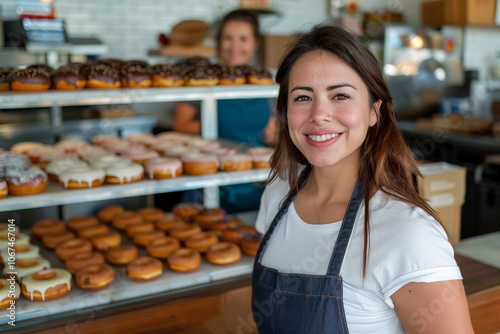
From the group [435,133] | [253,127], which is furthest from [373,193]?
[435,133]

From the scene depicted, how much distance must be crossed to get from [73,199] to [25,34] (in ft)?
10.2

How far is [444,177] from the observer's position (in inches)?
102

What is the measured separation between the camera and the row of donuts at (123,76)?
6.22 feet

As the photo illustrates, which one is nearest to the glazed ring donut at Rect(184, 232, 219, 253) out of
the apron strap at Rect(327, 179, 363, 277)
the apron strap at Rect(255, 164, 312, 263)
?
the apron strap at Rect(255, 164, 312, 263)

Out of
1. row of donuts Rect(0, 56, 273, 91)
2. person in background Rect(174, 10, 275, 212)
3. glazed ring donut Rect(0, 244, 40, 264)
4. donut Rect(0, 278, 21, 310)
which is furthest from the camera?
person in background Rect(174, 10, 275, 212)

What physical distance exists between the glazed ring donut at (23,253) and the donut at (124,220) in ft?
1.40

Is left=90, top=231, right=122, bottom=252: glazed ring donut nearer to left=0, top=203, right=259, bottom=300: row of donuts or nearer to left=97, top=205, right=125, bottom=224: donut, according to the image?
left=0, top=203, right=259, bottom=300: row of donuts

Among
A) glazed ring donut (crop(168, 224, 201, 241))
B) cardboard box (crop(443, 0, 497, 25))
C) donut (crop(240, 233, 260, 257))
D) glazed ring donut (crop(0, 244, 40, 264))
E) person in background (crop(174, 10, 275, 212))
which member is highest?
cardboard box (crop(443, 0, 497, 25))

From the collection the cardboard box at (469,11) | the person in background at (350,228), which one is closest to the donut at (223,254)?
the person in background at (350,228)

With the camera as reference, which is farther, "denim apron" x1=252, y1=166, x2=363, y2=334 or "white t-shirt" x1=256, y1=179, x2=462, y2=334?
"denim apron" x1=252, y1=166, x2=363, y2=334

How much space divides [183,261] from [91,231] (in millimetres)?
557

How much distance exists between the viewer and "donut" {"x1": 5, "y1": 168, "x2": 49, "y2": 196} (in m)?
1.79

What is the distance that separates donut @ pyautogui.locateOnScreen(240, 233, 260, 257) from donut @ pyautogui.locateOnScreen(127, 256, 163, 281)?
41 centimetres

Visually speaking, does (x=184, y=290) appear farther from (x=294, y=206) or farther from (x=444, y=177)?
(x=444, y=177)
